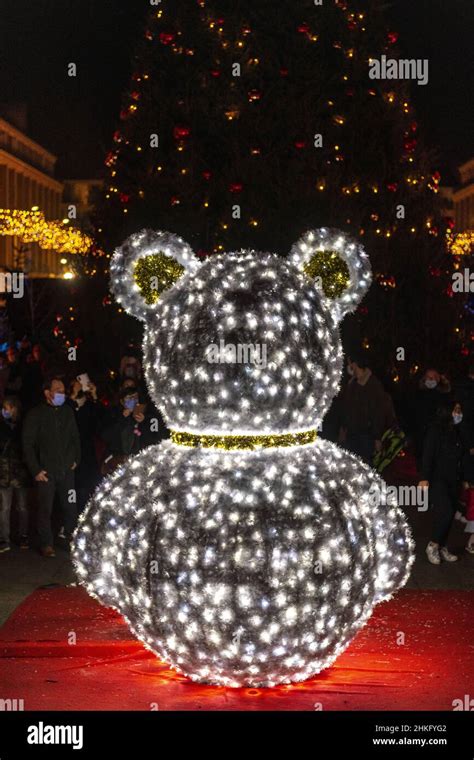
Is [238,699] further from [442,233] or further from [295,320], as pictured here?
[442,233]

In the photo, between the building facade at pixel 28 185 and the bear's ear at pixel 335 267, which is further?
the building facade at pixel 28 185

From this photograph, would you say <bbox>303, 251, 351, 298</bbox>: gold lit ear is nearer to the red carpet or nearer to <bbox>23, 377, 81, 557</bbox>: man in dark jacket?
the red carpet

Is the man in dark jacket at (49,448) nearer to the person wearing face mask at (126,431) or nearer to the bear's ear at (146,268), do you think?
the person wearing face mask at (126,431)

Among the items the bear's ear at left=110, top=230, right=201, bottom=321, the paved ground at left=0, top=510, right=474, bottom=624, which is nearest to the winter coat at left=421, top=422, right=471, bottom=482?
the paved ground at left=0, top=510, right=474, bottom=624

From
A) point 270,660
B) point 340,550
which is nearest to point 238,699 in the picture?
point 270,660

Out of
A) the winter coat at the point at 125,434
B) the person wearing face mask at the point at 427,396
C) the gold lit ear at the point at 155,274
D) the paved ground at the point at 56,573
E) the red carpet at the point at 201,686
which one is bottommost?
the red carpet at the point at 201,686

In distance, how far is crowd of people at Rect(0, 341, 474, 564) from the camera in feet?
37.4

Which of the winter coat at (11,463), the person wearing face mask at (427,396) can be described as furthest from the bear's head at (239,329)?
the person wearing face mask at (427,396)

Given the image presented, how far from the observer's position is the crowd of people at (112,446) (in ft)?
37.4

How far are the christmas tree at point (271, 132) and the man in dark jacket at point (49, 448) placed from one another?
4212 mm

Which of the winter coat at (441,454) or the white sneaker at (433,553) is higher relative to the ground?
the winter coat at (441,454)

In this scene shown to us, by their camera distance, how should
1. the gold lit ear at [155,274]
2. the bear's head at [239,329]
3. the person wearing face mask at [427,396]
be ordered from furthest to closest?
the person wearing face mask at [427,396]
the gold lit ear at [155,274]
the bear's head at [239,329]

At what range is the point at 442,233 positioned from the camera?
16.7 metres

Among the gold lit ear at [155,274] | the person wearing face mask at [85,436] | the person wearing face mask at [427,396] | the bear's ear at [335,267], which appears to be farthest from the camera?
the person wearing face mask at [427,396]
